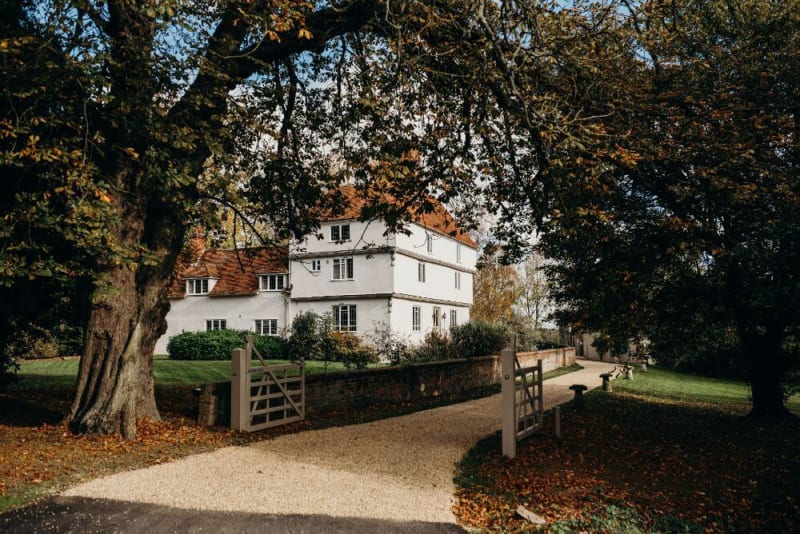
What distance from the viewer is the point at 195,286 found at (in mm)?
38844

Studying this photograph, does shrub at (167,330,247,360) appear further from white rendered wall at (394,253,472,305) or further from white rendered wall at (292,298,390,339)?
white rendered wall at (394,253,472,305)

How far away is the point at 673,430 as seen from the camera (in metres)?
12.9

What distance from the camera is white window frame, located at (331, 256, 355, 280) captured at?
34.6 metres

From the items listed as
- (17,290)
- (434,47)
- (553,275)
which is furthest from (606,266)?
(17,290)

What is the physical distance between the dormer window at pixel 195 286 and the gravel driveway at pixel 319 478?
96.8 ft

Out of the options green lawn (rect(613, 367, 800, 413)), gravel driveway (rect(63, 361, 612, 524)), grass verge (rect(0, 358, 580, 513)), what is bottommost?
green lawn (rect(613, 367, 800, 413))

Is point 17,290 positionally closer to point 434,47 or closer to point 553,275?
point 434,47

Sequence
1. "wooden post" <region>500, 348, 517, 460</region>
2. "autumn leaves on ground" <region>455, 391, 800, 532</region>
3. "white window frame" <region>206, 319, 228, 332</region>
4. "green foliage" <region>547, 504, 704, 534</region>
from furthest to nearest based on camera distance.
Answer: "white window frame" <region>206, 319, 228, 332</region>
"wooden post" <region>500, 348, 517, 460</region>
"autumn leaves on ground" <region>455, 391, 800, 532</region>
"green foliage" <region>547, 504, 704, 534</region>

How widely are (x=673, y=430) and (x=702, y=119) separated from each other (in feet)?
21.8

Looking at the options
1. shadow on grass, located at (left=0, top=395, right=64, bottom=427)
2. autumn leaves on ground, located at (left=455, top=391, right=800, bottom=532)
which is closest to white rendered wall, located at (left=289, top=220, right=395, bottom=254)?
shadow on grass, located at (left=0, top=395, right=64, bottom=427)

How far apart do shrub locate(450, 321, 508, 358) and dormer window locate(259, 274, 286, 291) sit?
13.2m

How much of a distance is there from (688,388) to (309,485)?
22.9 m

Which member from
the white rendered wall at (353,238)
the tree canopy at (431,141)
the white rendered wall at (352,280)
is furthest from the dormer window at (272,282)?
the tree canopy at (431,141)

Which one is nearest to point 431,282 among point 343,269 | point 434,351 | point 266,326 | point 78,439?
point 343,269
